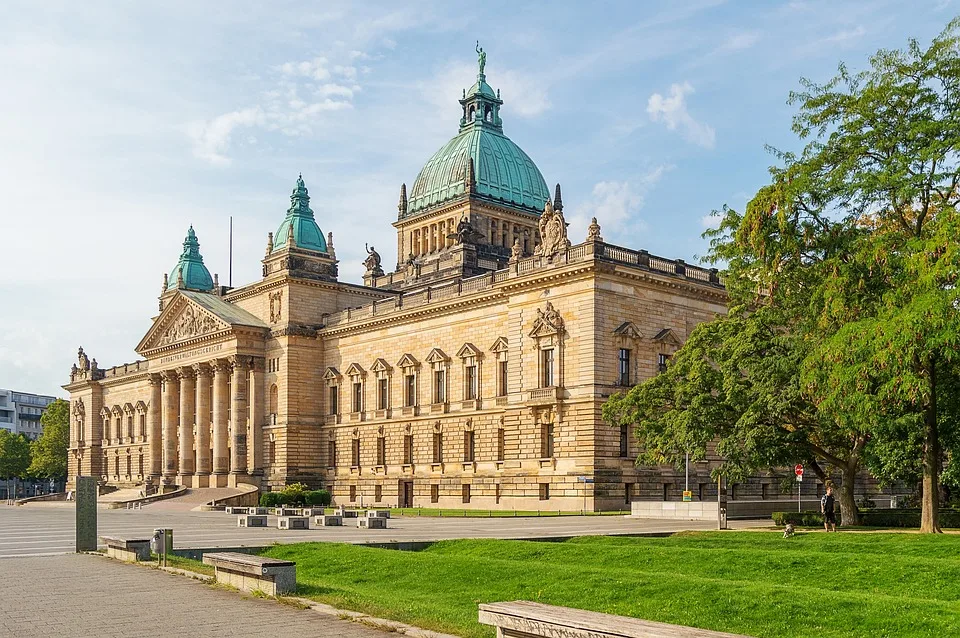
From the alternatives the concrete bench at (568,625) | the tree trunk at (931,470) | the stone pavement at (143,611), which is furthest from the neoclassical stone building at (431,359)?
the concrete bench at (568,625)

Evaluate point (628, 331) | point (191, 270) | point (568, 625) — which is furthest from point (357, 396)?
point (568, 625)

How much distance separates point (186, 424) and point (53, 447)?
53.5m

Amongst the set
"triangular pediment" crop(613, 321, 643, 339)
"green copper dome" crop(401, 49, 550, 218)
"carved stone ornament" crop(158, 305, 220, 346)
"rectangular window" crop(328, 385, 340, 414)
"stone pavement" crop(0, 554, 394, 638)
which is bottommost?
"stone pavement" crop(0, 554, 394, 638)

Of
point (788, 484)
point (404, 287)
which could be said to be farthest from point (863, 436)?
point (404, 287)

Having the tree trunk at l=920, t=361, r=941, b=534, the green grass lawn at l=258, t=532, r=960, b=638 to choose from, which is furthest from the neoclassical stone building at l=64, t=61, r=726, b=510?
the green grass lawn at l=258, t=532, r=960, b=638

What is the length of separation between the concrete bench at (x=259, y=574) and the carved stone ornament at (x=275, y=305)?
68.8 m

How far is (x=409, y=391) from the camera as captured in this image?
3189 inches

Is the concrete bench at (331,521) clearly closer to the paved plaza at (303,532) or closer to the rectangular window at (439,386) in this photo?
the paved plaza at (303,532)

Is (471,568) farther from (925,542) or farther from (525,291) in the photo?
(525,291)

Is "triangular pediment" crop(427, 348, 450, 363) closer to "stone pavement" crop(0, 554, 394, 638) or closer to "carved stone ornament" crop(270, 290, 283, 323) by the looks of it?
"carved stone ornament" crop(270, 290, 283, 323)

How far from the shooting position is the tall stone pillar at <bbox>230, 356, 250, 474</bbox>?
89.6 metres

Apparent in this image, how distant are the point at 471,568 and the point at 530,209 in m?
81.8

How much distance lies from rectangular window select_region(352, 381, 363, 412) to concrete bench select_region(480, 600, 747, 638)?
7197 centimetres

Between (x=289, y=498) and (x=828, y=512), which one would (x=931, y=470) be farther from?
(x=289, y=498)
